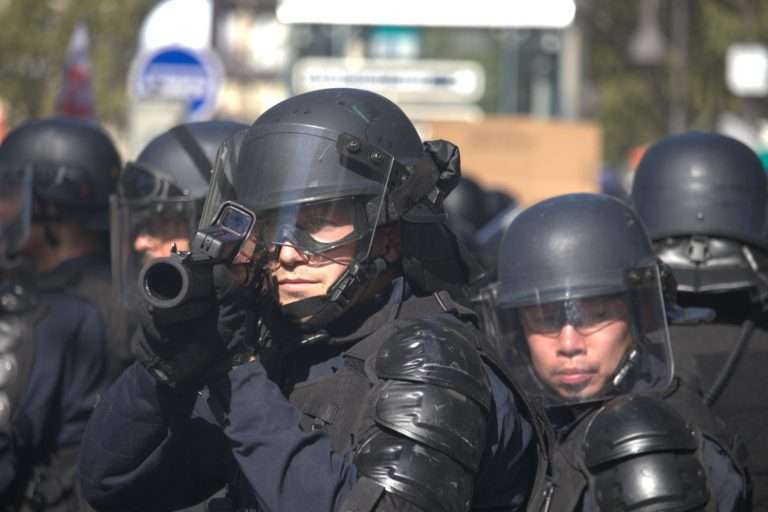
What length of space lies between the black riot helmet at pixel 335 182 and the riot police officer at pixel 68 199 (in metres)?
2.07

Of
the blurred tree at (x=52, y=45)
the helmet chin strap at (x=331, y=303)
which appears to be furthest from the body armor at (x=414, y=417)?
the blurred tree at (x=52, y=45)

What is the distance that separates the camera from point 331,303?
2904 millimetres

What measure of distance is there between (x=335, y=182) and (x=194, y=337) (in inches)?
17.7

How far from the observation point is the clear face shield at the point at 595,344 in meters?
3.55

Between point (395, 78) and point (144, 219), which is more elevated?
point (144, 219)

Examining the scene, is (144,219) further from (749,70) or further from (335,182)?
(749,70)

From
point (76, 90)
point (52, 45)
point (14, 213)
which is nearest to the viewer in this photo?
point (14, 213)

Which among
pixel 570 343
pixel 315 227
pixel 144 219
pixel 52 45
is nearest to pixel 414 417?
pixel 315 227

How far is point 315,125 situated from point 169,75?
700 centimetres

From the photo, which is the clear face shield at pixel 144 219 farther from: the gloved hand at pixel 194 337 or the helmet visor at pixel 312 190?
the gloved hand at pixel 194 337

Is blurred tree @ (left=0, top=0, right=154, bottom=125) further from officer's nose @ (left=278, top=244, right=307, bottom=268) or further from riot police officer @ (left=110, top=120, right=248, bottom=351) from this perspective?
officer's nose @ (left=278, top=244, right=307, bottom=268)

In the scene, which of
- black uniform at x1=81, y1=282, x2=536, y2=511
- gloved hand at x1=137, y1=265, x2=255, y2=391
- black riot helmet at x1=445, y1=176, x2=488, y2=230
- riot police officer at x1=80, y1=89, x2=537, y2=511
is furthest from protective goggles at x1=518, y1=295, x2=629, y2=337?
black riot helmet at x1=445, y1=176, x2=488, y2=230

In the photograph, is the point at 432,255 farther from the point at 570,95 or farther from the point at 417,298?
the point at 570,95

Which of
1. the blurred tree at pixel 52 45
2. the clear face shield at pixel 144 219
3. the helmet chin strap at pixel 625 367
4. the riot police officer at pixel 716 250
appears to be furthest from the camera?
the blurred tree at pixel 52 45
